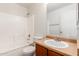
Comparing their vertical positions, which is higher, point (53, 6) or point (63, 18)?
point (53, 6)

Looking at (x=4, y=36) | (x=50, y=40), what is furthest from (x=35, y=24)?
(x=4, y=36)

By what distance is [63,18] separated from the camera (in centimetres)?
115

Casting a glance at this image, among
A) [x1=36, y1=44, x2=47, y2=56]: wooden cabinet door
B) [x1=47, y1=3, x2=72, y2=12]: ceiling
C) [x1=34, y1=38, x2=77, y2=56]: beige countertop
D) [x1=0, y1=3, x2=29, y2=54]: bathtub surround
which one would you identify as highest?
[x1=47, y1=3, x2=72, y2=12]: ceiling

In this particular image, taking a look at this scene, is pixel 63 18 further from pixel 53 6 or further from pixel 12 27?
pixel 12 27

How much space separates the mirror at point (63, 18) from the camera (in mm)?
1075

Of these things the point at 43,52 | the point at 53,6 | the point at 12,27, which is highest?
the point at 53,6

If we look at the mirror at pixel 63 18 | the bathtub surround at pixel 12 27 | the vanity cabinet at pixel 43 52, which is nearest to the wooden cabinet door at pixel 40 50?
the vanity cabinet at pixel 43 52

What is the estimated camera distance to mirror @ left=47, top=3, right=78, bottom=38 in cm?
108

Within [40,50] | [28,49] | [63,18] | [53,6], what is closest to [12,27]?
[28,49]

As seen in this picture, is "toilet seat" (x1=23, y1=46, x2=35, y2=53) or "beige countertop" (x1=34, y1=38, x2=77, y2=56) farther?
"toilet seat" (x1=23, y1=46, x2=35, y2=53)

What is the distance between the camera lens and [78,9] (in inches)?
40.5

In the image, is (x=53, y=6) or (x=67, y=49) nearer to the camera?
(x=67, y=49)

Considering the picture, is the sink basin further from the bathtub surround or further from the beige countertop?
the bathtub surround

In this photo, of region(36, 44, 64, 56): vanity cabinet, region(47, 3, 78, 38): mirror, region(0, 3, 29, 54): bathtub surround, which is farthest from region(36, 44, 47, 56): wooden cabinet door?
region(47, 3, 78, 38): mirror
